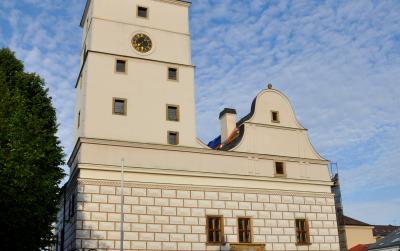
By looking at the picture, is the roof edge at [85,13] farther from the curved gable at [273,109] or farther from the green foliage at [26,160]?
the curved gable at [273,109]

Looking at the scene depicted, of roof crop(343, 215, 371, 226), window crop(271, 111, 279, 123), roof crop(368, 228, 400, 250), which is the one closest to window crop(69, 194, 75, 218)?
window crop(271, 111, 279, 123)

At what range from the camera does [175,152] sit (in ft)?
83.8

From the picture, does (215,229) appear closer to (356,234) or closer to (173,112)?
(173,112)

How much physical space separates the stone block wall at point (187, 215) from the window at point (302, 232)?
26 cm

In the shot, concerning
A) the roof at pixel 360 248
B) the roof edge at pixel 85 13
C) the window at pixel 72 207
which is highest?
the roof edge at pixel 85 13

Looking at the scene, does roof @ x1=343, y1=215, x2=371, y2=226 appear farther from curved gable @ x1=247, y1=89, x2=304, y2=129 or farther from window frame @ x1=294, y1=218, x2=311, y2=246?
curved gable @ x1=247, y1=89, x2=304, y2=129

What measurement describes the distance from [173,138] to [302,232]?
8.58 meters

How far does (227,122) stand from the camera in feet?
101

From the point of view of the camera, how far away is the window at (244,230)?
83.1ft

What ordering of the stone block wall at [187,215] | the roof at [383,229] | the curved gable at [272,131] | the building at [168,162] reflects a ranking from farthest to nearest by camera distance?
the roof at [383,229] < the curved gable at [272,131] < the building at [168,162] < the stone block wall at [187,215]

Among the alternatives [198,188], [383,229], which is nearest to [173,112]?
[198,188]

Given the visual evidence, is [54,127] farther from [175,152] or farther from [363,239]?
[363,239]

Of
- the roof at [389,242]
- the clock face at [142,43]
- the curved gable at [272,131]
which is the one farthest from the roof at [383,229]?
the clock face at [142,43]

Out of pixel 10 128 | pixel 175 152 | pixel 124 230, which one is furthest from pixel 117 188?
pixel 10 128
